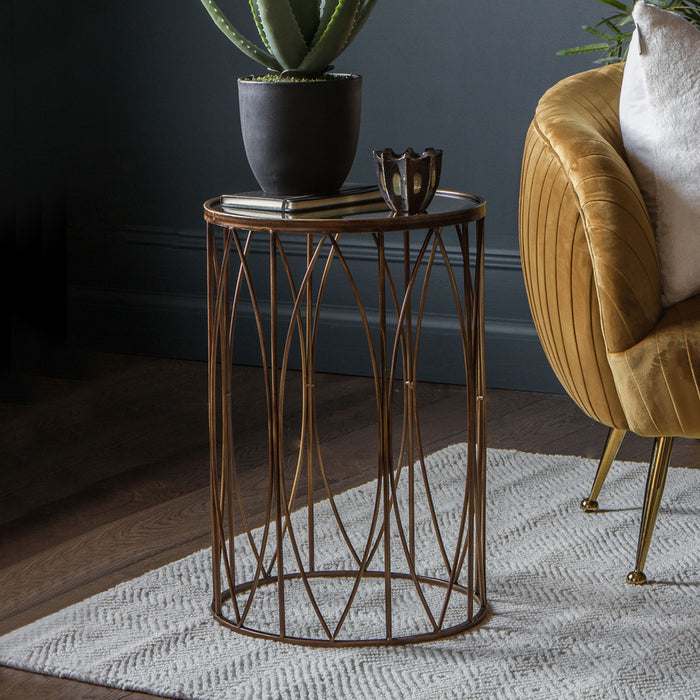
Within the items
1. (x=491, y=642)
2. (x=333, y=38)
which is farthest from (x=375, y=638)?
(x=333, y=38)

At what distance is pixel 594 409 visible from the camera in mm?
1755

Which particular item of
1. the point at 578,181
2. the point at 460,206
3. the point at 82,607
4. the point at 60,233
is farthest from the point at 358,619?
the point at 60,233

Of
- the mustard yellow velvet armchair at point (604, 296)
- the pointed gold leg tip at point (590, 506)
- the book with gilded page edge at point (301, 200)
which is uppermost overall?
the book with gilded page edge at point (301, 200)

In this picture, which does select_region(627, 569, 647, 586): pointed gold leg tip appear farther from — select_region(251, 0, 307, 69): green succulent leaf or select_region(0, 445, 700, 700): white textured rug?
select_region(251, 0, 307, 69): green succulent leaf

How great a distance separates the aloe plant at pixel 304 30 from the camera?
1523mm

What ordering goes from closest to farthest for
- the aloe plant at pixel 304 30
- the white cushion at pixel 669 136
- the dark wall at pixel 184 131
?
the aloe plant at pixel 304 30
the white cushion at pixel 669 136
the dark wall at pixel 184 131

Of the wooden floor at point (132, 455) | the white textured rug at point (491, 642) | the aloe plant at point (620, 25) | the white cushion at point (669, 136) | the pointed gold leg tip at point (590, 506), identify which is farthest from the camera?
the aloe plant at point (620, 25)

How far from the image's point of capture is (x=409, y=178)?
4.85 feet

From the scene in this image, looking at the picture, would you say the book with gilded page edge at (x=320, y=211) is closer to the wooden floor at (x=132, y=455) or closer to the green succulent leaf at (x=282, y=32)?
the green succulent leaf at (x=282, y=32)

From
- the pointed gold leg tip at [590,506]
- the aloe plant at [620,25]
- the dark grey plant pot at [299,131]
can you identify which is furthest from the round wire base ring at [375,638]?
the aloe plant at [620,25]

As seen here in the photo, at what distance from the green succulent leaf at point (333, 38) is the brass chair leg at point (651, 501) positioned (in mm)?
756

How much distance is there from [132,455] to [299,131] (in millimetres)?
1150

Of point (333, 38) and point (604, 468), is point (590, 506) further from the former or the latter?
point (333, 38)

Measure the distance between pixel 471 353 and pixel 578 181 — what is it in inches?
11.8
